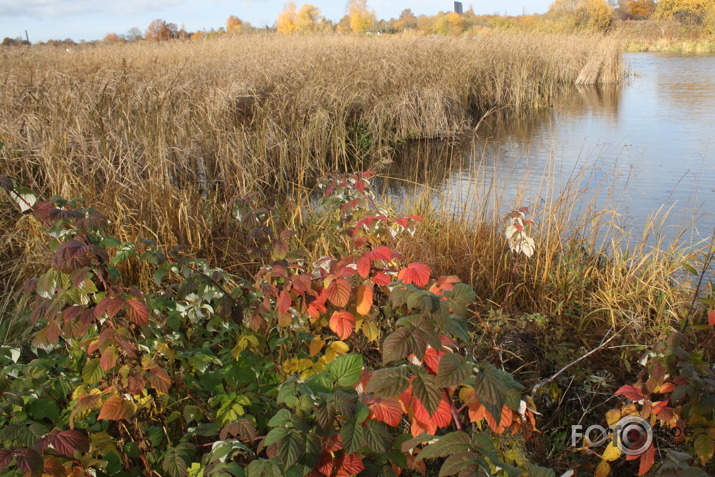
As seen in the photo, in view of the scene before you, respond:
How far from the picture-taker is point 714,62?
1775cm

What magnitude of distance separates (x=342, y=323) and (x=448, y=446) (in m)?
0.59

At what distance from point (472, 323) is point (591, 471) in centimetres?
76

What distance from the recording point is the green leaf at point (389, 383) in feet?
3.37

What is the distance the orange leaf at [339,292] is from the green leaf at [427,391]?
435 millimetres

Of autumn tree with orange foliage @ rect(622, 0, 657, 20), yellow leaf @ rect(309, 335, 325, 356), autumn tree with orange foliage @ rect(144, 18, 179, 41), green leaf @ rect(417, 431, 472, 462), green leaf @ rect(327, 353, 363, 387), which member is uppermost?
autumn tree with orange foliage @ rect(622, 0, 657, 20)

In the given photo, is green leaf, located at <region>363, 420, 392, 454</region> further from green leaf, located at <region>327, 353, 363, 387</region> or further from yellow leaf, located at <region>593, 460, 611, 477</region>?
Answer: yellow leaf, located at <region>593, 460, 611, 477</region>

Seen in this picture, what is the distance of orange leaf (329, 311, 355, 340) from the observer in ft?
5.01

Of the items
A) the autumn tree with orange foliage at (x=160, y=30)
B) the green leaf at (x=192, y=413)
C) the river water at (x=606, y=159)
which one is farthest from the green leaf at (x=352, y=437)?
the autumn tree with orange foliage at (x=160, y=30)

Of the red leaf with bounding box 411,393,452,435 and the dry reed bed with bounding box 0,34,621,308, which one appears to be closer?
→ the red leaf with bounding box 411,393,452,435

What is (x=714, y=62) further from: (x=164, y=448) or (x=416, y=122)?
(x=164, y=448)

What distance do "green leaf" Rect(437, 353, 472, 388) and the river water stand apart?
227 cm

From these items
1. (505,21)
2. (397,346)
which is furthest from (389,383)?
(505,21)

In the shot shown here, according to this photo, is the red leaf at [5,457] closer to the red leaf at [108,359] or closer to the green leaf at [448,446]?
the red leaf at [108,359]

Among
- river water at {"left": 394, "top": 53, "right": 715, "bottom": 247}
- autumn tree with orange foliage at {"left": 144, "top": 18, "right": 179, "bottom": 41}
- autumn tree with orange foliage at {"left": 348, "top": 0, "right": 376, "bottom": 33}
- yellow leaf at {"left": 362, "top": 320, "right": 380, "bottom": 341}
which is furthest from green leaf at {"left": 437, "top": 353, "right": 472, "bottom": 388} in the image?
autumn tree with orange foliage at {"left": 348, "top": 0, "right": 376, "bottom": 33}
